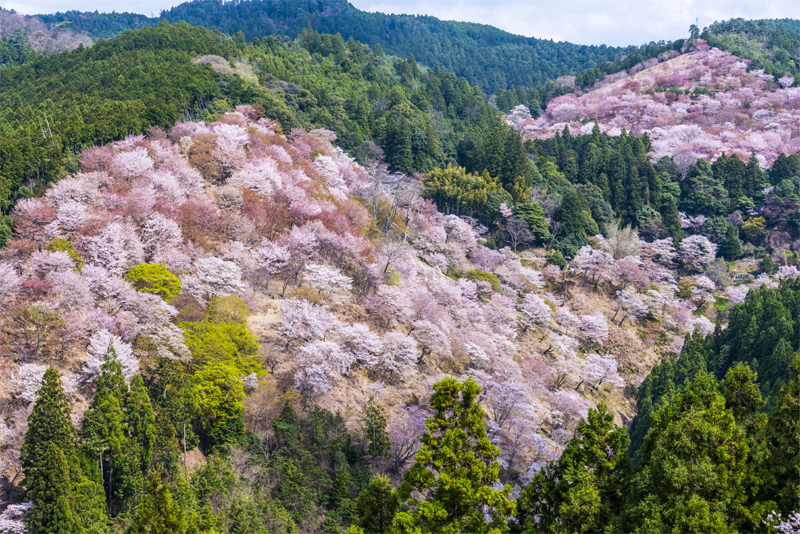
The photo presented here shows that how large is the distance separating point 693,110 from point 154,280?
291 feet

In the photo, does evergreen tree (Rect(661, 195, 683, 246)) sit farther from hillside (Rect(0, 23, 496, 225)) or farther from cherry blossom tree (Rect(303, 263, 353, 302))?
cherry blossom tree (Rect(303, 263, 353, 302))

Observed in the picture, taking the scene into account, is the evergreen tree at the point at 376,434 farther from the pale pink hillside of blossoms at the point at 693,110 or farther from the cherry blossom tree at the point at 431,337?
the pale pink hillside of blossoms at the point at 693,110

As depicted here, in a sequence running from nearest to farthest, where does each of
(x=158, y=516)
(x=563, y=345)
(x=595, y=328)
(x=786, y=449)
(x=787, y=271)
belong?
(x=786, y=449)
(x=158, y=516)
(x=563, y=345)
(x=595, y=328)
(x=787, y=271)

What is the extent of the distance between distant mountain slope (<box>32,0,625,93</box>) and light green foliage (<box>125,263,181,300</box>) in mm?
114798

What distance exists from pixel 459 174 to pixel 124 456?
1891 inches

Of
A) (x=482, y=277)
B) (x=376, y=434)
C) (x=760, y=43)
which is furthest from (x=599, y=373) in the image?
(x=760, y=43)

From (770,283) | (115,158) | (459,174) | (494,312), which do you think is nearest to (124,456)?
(115,158)

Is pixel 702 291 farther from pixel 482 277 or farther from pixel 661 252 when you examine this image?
pixel 482 277

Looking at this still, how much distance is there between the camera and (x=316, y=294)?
Result: 1347 inches

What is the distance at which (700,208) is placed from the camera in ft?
223

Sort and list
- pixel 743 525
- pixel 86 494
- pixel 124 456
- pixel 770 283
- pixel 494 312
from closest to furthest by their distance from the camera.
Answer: pixel 743 525, pixel 86 494, pixel 124 456, pixel 494 312, pixel 770 283

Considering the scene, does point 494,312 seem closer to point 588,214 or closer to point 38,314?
point 588,214

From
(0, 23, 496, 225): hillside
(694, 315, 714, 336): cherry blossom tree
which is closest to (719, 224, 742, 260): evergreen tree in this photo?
(694, 315, 714, 336): cherry blossom tree

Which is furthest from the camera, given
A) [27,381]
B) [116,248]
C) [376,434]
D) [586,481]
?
[116,248]
